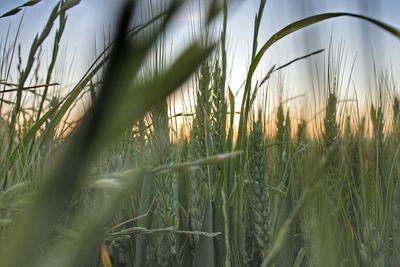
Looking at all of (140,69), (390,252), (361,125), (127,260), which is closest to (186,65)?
(140,69)

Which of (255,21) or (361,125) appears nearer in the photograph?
(255,21)

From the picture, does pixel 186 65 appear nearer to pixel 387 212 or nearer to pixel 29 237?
pixel 29 237

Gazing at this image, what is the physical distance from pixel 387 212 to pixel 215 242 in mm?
292

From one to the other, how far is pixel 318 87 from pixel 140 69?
0.23 metres

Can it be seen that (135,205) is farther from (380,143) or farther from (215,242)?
(380,143)

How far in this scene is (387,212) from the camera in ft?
2.75

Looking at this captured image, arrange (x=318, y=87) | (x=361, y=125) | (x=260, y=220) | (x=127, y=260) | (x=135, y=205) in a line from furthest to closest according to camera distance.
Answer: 1. (x=135, y=205)
2. (x=127, y=260)
3. (x=361, y=125)
4. (x=260, y=220)
5. (x=318, y=87)

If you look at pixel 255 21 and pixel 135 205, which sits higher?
pixel 255 21

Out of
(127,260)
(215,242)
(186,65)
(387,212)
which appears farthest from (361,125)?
(186,65)

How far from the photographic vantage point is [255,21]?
602 millimetres

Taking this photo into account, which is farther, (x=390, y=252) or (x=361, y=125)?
(x=390, y=252)

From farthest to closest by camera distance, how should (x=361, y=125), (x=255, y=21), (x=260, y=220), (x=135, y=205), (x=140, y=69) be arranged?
1. (x=135, y=205)
2. (x=361, y=125)
3. (x=260, y=220)
4. (x=255, y=21)
5. (x=140, y=69)

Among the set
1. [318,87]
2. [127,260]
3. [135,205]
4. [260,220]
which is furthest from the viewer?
[135,205]

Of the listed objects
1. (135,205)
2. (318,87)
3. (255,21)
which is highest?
(255,21)
